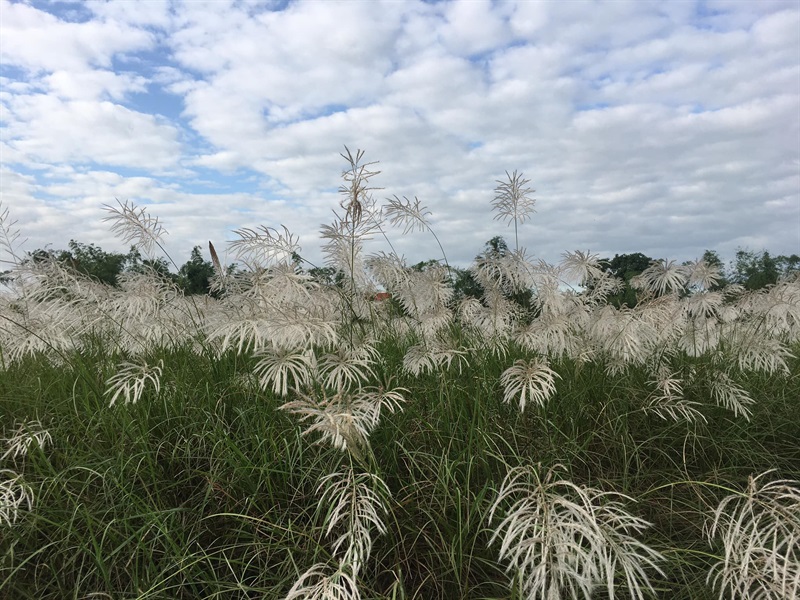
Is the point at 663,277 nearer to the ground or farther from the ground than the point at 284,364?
farther from the ground

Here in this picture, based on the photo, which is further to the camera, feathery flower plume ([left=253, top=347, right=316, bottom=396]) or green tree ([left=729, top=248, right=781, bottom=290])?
green tree ([left=729, top=248, right=781, bottom=290])

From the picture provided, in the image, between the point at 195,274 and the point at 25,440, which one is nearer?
the point at 25,440

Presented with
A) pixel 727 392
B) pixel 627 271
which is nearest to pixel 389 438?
pixel 727 392

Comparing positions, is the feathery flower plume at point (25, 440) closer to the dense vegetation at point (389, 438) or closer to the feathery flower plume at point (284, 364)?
the dense vegetation at point (389, 438)

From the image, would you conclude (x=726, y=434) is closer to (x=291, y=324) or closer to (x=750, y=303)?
(x=750, y=303)

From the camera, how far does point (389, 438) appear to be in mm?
2281

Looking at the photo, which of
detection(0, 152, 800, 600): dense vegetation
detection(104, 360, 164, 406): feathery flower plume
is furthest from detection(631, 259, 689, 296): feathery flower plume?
detection(104, 360, 164, 406): feathery flower plume

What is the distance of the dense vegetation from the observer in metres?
1.53

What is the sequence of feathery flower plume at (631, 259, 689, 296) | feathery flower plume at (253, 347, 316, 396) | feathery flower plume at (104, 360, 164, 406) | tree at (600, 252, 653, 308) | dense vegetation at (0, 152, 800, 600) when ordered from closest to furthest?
dense vegetation at (0, 152, 800, 600), feathery flower plume at (253, 347, 316, 396), feathery flower plume at (104, 360, 164, 406), feathery flower plume at (631, 259, 689, 296), tree at (600, 252, 653, 308)

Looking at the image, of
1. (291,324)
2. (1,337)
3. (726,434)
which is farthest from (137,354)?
(726,434)

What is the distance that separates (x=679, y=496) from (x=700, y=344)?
1641 mm

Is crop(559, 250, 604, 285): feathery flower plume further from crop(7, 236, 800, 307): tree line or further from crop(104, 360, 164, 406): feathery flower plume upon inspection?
crop(104, 360, 164, 406): feathery flower plume

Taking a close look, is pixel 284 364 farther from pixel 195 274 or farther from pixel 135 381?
pixel 195 274

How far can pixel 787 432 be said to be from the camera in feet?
9.68
